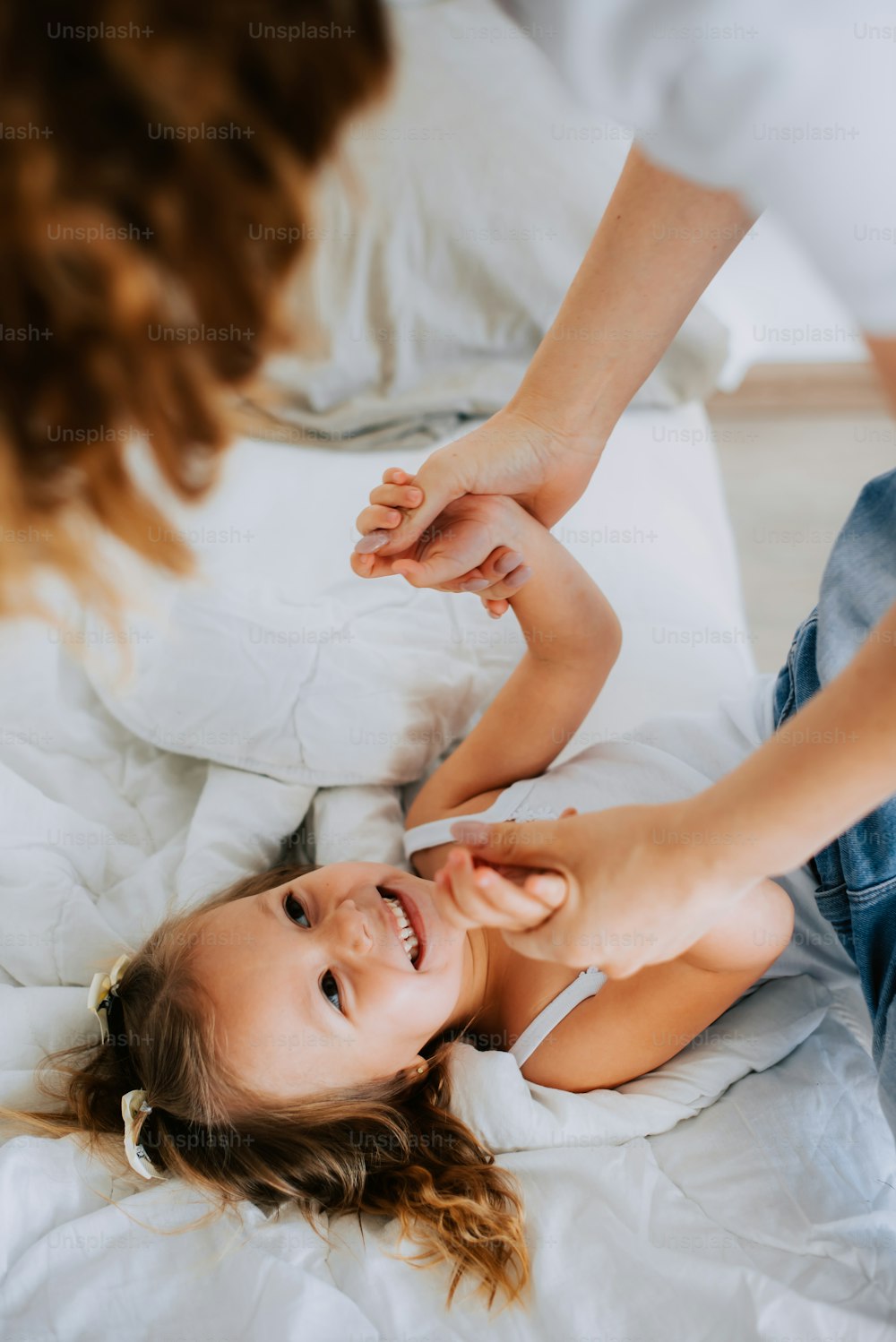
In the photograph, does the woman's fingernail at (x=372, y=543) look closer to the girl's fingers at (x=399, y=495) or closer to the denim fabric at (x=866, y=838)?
the girl's fingers at (x=399, y=495)

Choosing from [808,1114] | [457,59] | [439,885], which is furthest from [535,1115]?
[457,59]

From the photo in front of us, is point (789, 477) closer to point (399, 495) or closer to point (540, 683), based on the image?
point (540, 683)

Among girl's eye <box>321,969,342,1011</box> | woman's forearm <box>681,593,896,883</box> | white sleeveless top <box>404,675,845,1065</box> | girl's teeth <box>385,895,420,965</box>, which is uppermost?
woman's forearm <box>681,593,896,883</box>

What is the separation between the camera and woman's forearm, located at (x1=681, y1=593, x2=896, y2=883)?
0.54 meters

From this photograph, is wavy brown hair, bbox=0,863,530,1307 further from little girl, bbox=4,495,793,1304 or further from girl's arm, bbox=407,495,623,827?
girl's arm, bbox=407,495,623,827

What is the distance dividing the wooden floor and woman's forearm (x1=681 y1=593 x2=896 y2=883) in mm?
1377

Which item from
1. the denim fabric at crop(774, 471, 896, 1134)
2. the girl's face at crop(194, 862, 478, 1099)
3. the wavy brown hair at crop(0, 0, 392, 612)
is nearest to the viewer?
the wavy brown hair at crop(0, 0, 392, 612)

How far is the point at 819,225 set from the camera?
17.7 inches

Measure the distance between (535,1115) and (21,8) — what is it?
0.95 m

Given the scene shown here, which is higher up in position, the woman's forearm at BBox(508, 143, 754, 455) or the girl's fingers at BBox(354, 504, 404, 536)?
the woman's forearm at BBox(508, 143, 754, 455)

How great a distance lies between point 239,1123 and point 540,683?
55cm

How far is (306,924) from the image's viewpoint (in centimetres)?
106

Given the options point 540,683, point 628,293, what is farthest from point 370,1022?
point 628,293

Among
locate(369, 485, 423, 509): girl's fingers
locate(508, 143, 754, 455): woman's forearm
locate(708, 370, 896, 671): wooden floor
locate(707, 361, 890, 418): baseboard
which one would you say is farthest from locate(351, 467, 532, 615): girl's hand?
locate(707, 361, 890, 418): baseboard
